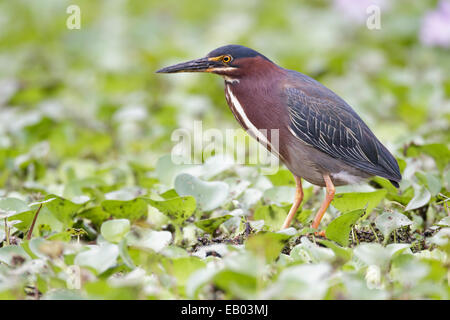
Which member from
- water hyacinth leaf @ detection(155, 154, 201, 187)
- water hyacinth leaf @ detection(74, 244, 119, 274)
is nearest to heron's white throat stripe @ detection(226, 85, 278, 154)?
water hyacinth leaf @ detection(155, 154, 201, 187)

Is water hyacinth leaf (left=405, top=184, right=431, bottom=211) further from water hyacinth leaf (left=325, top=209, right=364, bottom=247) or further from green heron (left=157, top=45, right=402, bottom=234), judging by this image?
water hyacinth leaf (left=325, top=209, right=364, bottom=247)

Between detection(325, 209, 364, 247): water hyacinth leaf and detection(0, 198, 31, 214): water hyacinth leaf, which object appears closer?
detection(325, 209, 364, 247): water hyacinth leaf

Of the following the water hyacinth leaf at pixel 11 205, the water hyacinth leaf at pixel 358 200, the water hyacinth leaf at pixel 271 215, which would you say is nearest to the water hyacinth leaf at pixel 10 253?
the water hyacinth leaf at pixel 11 205

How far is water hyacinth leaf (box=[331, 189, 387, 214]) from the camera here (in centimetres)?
361

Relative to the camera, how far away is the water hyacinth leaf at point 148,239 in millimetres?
3164

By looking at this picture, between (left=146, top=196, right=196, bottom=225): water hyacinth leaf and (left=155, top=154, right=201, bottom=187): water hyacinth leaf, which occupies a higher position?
(left=155, top=154, right=201, bottom=187): water hyacinth leaf

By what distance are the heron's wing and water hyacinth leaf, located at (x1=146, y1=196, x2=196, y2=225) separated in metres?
0.79

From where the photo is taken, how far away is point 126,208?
3.80m

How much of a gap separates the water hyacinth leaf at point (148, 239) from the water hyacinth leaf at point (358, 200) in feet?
3.62

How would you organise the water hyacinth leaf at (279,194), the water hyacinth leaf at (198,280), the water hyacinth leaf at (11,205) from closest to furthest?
the water hyacinth leaf at (198,280)
the water hyacinth leaf at (11,205)
the water hyacinth leaf at (279,194)

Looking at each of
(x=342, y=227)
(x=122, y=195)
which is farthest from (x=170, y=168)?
(x=342, y=227)

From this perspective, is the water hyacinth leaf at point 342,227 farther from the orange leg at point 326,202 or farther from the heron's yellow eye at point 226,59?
the heron's yellow eye at point 226,59

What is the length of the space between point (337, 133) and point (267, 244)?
4.59ft

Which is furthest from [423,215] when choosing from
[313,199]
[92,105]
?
[92,105]
